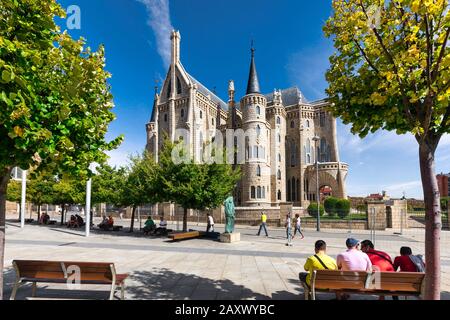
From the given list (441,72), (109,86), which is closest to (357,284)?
(441,72)

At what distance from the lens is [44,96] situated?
469cm

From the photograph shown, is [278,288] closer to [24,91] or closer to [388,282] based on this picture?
[388,282]

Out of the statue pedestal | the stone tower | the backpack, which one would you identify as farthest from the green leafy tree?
the backpack

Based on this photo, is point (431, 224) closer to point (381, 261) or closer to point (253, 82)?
point (381, 261)

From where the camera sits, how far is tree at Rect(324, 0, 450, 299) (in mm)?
3865

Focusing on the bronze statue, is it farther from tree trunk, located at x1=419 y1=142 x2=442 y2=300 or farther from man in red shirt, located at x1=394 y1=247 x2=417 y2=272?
tree trunk, located at x1=419 y1=142 x2=442 y2=300

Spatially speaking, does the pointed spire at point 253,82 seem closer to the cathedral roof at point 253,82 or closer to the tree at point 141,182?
the cathedral roof at point 253,82

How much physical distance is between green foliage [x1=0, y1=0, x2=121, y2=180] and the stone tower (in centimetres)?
3738

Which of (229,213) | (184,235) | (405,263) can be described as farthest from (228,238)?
(405,263)

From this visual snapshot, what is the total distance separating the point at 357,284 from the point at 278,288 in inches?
89.7

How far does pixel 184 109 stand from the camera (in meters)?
46.9

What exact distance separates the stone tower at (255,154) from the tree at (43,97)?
1468 inches
